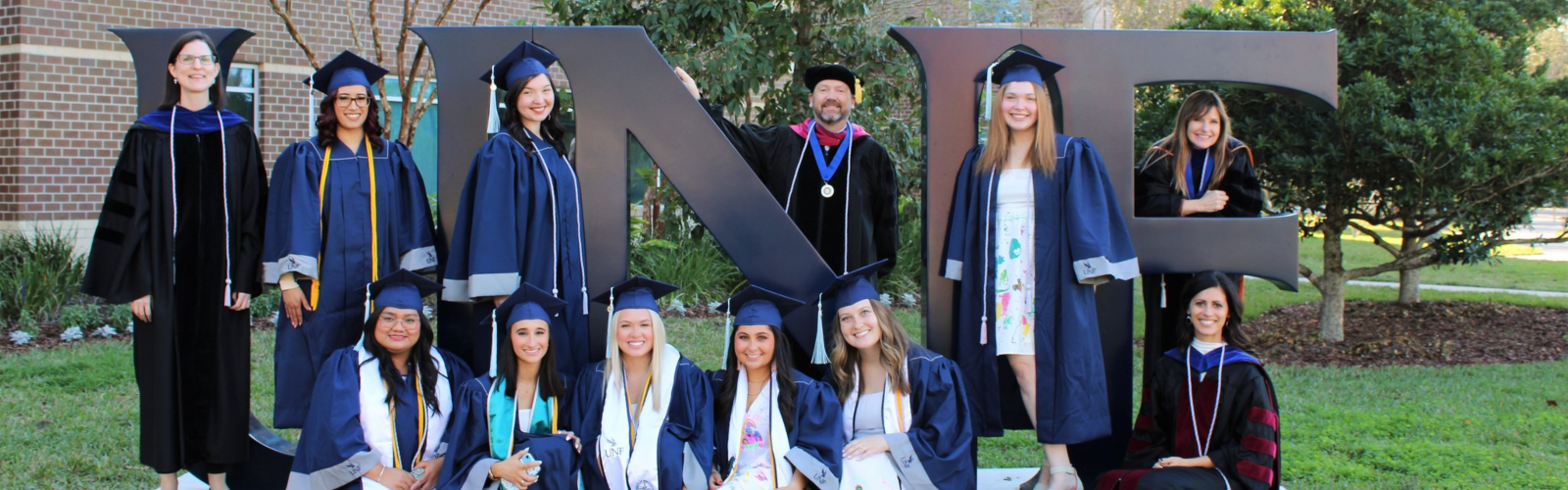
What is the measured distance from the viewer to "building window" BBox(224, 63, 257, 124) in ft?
33.7

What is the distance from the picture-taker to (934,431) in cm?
423

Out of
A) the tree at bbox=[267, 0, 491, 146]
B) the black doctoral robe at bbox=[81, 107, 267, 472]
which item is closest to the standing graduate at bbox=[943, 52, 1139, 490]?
the black doctoral robe at bbox=[81, 107, 267, 472]

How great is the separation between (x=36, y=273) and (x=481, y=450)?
5893 mm

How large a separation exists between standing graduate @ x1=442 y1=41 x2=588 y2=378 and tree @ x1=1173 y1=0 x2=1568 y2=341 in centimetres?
477

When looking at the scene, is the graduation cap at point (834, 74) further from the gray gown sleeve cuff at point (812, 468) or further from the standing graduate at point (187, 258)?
the standing graduate at point (187, 258)

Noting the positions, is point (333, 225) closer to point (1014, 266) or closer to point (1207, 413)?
point (1014, 266)

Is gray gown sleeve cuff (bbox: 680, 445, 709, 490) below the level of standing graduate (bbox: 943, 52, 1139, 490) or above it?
below

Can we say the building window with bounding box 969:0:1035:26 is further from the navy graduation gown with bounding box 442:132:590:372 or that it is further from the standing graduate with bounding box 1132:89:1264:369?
the navy graduation gown with bounding box 442:132:590:372

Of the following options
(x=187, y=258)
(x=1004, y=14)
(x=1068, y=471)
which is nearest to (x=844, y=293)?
(x=1068, y=471)

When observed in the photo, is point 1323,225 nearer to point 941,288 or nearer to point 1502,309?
point 1502,309

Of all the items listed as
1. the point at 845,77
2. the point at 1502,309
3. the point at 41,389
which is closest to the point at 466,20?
the point at 41,389

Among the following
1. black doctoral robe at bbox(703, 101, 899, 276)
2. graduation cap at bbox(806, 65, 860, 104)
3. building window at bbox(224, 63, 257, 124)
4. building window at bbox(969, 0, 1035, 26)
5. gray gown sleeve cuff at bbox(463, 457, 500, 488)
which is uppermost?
building window at bbox(969, 0, 1035, 26)

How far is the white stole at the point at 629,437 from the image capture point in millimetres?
4109

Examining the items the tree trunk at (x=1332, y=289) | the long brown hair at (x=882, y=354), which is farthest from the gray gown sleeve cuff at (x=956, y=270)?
the tree trunk at (x=1332, y=289)
